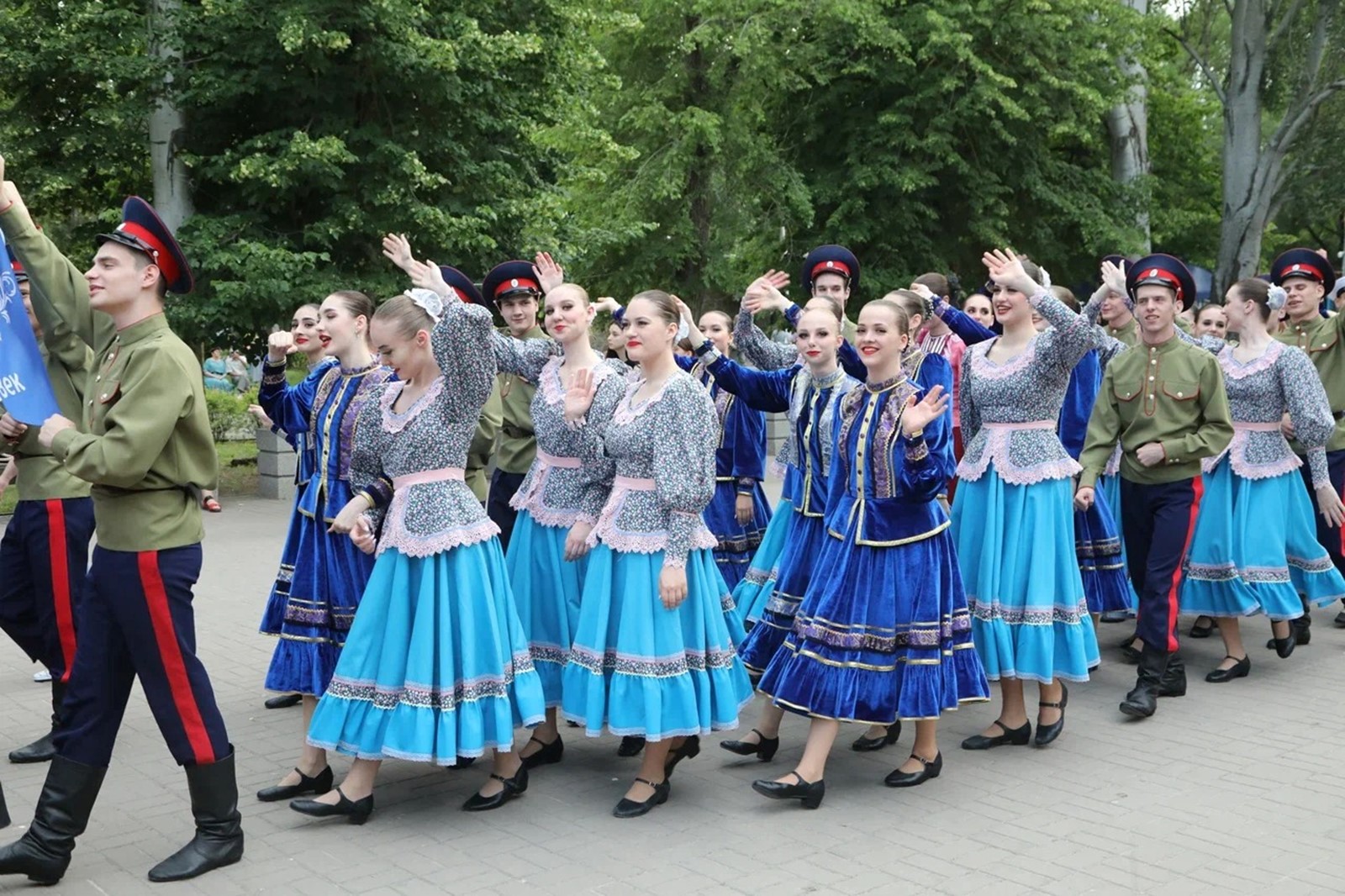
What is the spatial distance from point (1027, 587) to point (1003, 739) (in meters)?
0.73

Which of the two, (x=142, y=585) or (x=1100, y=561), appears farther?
(x=1100, y=561)

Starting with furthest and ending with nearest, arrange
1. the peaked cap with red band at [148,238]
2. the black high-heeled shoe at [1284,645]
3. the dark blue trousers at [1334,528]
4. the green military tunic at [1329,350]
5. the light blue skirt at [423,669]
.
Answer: the green military tunic at [1329,350], the dark blue trousers at [1334,528], the black high-heeled shoe at [1284,645], the light blue skirt at [423,669], the peaked cap with red band at [148,238]

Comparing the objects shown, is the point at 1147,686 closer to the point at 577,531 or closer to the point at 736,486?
the point at 736,486

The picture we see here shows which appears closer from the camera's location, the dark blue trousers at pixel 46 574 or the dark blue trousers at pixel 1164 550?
the dark blue trousers at pixel 46 574

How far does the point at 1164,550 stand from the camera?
7.05 meters

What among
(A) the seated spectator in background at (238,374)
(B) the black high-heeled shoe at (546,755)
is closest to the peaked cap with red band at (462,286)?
(B) the black high-heeled shoe at (546,755)

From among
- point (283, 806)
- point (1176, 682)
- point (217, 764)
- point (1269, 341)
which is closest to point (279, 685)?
point (283, 806)

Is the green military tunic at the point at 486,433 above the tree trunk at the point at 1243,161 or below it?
below

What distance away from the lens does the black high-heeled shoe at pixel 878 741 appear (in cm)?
644

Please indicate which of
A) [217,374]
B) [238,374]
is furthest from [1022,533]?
[217,374]

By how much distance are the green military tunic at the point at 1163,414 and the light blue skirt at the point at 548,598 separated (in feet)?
9.04

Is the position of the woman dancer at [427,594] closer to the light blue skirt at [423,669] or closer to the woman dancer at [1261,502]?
the light blue skirt at [423,669]

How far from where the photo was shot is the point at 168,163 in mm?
15039

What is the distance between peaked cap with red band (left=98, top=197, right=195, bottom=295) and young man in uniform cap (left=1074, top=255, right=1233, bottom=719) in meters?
4.37
